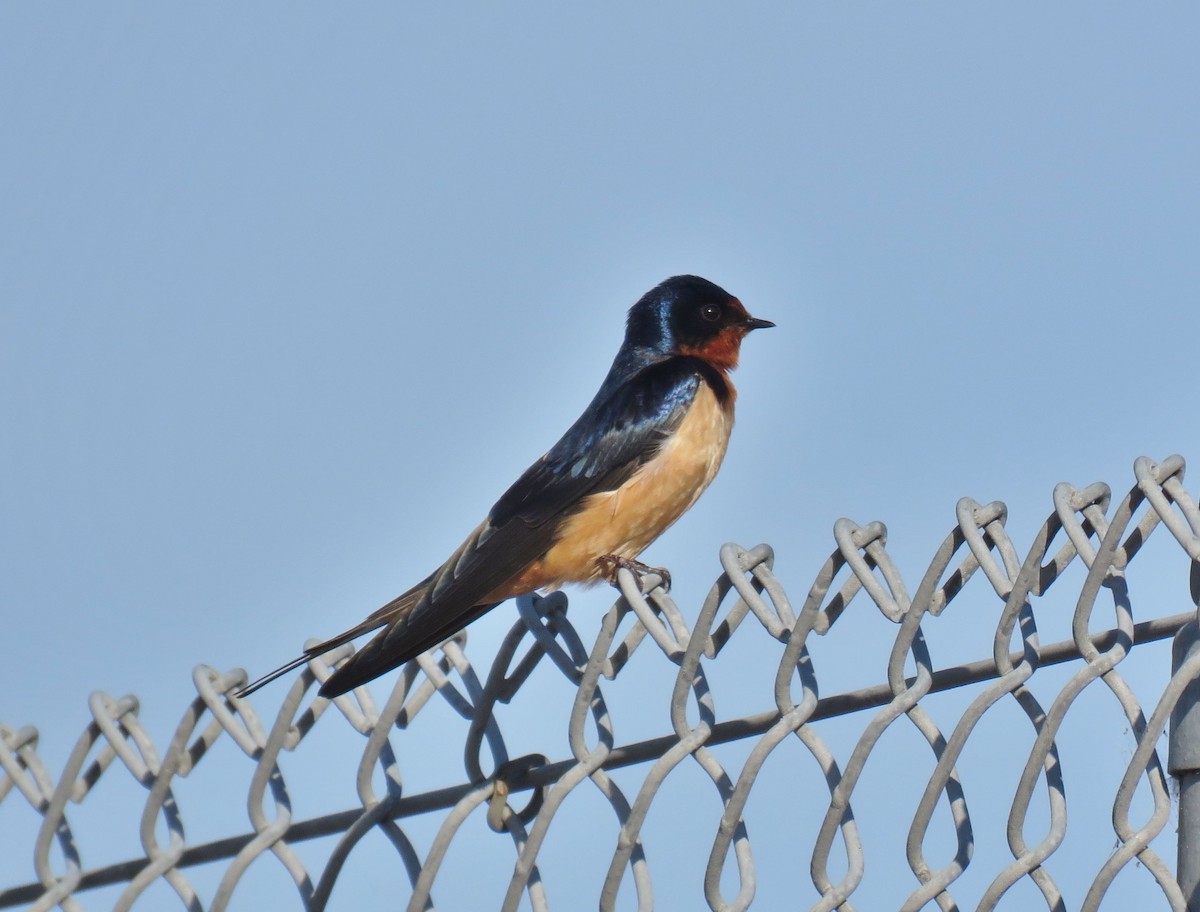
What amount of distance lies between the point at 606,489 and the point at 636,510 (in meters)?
0.10

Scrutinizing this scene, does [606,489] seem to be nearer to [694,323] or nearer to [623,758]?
[694,323]

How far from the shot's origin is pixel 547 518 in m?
3.92

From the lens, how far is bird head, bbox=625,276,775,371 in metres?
5.23

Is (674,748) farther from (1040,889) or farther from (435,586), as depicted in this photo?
(435,586)

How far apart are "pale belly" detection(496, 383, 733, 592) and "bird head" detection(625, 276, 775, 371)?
0.78 meters

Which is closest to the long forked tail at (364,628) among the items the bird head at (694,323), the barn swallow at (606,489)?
the barn swallow at (606,489)

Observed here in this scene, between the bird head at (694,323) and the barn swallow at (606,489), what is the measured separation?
0.01m

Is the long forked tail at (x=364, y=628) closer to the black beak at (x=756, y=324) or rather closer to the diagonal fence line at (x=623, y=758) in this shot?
the diagonal fence line at (x=623, y=758)

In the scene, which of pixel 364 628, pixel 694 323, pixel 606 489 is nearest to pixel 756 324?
pixel 694 323

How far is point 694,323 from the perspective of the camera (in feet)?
17.4

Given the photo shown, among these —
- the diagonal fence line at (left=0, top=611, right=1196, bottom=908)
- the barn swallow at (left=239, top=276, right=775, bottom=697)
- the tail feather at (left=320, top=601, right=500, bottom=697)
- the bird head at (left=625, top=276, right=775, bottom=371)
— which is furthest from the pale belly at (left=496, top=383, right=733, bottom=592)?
the diagonal fence line at (left=0, top=611, right=1196, bottom=908)

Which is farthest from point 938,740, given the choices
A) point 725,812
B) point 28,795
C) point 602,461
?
point 602,461

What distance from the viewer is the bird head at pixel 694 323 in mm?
5230

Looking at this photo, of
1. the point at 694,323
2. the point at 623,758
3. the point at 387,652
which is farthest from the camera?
the point at 694,323
